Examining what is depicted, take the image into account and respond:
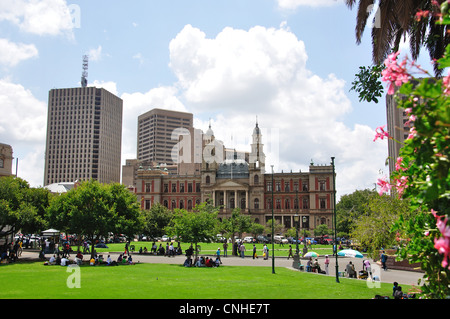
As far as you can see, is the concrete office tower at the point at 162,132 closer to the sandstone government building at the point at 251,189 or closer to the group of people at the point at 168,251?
the sandstone government building at the point at 251,189

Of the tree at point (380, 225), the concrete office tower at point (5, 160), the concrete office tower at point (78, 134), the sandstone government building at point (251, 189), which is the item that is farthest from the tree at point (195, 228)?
the concrete office tower at point (78, 134)

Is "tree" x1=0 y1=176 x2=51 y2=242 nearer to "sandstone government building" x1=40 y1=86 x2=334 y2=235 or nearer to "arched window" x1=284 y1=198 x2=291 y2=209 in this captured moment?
"sandstone government building" x1=40 y1=86 x2=334 y2=235

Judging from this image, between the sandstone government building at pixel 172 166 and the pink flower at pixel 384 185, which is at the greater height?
the sandstone government building at pixel 172 166

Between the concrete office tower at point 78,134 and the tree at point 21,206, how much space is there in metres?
119

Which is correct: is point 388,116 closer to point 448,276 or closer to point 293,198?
point 293,198

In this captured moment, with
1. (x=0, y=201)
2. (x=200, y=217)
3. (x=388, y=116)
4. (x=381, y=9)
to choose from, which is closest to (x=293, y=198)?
(x=388, y=116)

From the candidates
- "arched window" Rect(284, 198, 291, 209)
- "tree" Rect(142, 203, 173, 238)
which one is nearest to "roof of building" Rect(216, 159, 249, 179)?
"arched window" Rect(284, 198, 291, 209)

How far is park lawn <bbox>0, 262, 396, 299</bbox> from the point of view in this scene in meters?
15.9

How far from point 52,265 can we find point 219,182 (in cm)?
6439

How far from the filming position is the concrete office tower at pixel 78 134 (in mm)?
152875

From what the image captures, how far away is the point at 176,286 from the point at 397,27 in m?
13.6

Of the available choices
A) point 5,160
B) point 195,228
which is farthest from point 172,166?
point 195,228
